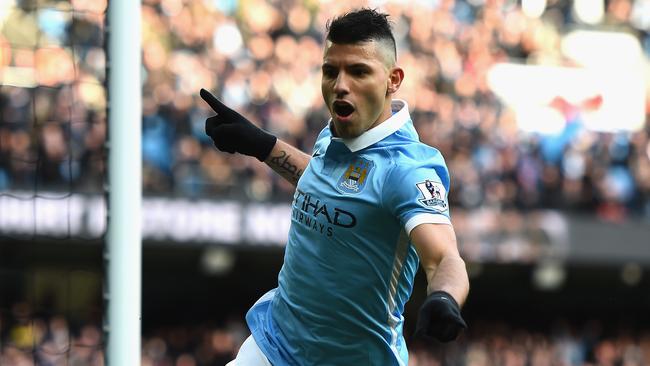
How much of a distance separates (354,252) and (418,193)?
421 millimetres

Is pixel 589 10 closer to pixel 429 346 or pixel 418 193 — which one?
pixel 429 346

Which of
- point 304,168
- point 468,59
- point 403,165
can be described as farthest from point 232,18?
point 403,165

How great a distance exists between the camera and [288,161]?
546 cm

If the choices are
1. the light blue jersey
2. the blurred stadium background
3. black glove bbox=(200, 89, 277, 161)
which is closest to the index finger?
black glove bbox=(200, 89, 277, 161)

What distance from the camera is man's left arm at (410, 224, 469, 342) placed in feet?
11.8

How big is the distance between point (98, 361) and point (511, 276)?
29.9 ft

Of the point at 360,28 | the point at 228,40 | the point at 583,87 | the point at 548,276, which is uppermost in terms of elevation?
the point at 360,28

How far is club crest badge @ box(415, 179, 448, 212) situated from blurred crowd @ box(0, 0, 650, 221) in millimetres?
9039

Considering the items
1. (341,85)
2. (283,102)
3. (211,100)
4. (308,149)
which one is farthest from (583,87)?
(341,85)

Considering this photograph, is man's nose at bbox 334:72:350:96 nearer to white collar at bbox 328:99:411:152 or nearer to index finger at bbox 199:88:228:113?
white collar at bbox 328:99:411:152

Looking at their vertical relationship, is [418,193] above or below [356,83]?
below

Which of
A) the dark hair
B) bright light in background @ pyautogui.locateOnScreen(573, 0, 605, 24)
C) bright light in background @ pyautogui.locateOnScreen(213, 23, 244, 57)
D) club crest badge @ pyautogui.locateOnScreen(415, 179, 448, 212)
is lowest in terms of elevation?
bright light in background @ pyautogui.locateOnScreen(213, 23, 244, 57)

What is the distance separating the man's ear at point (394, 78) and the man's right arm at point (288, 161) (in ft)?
2.70

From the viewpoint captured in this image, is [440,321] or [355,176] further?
[355,176]
